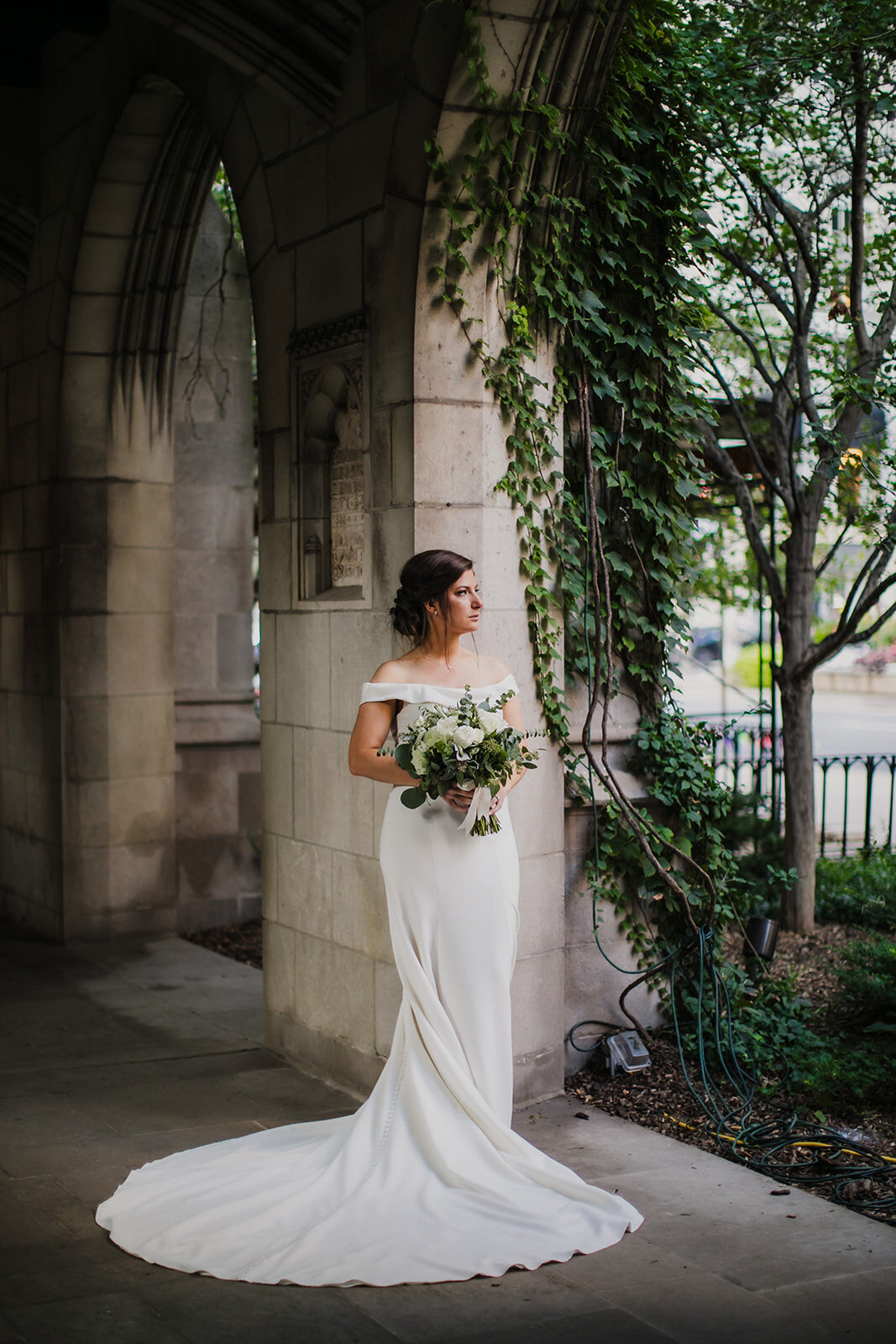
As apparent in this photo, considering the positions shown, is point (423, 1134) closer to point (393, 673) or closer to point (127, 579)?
point (393, 673)

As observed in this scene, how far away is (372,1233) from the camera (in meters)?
3.78

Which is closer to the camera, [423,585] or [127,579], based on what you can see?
[423,585]

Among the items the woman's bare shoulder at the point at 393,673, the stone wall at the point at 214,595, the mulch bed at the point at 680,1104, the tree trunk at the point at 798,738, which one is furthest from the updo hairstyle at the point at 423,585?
the stone wall at the point at 214,595

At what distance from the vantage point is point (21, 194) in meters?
8.79

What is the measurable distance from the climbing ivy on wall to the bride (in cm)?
99

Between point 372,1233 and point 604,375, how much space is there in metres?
3.45

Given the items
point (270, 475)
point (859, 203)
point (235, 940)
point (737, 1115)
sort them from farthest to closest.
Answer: point (235, 940) → point (859, 203) → point (270, 475) → point (737, 1115)

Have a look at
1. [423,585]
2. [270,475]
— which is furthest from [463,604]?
[270,475]

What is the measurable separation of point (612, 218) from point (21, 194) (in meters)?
4.98

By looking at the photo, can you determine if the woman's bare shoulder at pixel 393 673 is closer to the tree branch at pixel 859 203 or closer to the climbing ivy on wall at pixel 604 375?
the climbing ivy on wall at pixel 604 375

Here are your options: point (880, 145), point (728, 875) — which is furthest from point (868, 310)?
→ point (728, 875)

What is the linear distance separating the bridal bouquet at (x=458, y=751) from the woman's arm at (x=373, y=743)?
180 mm

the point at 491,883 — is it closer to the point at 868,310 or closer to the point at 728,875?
the point at 728,875

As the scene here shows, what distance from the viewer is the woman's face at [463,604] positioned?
14.1 ft
